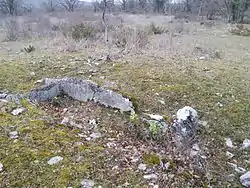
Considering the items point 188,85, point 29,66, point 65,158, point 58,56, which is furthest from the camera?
point 58,56

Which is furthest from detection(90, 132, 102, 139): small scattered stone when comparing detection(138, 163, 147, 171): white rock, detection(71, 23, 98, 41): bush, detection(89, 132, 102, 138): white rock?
detection(71, 23, 98, 41): bush

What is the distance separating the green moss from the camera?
2.88 m

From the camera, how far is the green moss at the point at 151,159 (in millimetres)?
2881

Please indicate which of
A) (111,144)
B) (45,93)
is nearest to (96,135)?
(111,144)

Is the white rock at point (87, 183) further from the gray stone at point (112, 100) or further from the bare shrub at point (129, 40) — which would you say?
the bare shrub at point (129, 40)

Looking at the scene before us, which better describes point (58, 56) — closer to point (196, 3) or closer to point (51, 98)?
point (51, 98)

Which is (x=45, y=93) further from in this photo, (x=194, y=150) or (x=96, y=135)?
(x=194, y=150)

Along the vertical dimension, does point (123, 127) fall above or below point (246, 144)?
above

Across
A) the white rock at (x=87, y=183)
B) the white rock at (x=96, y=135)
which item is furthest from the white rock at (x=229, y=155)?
the white rock at (x=87, y=183)

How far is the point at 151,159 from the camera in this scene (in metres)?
2.92

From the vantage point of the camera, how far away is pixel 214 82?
536 centimetres

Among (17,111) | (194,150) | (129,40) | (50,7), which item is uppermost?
(50,7)

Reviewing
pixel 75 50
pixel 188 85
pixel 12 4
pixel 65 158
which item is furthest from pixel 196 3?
pixel 65 158

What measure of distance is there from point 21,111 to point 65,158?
3.63ft
